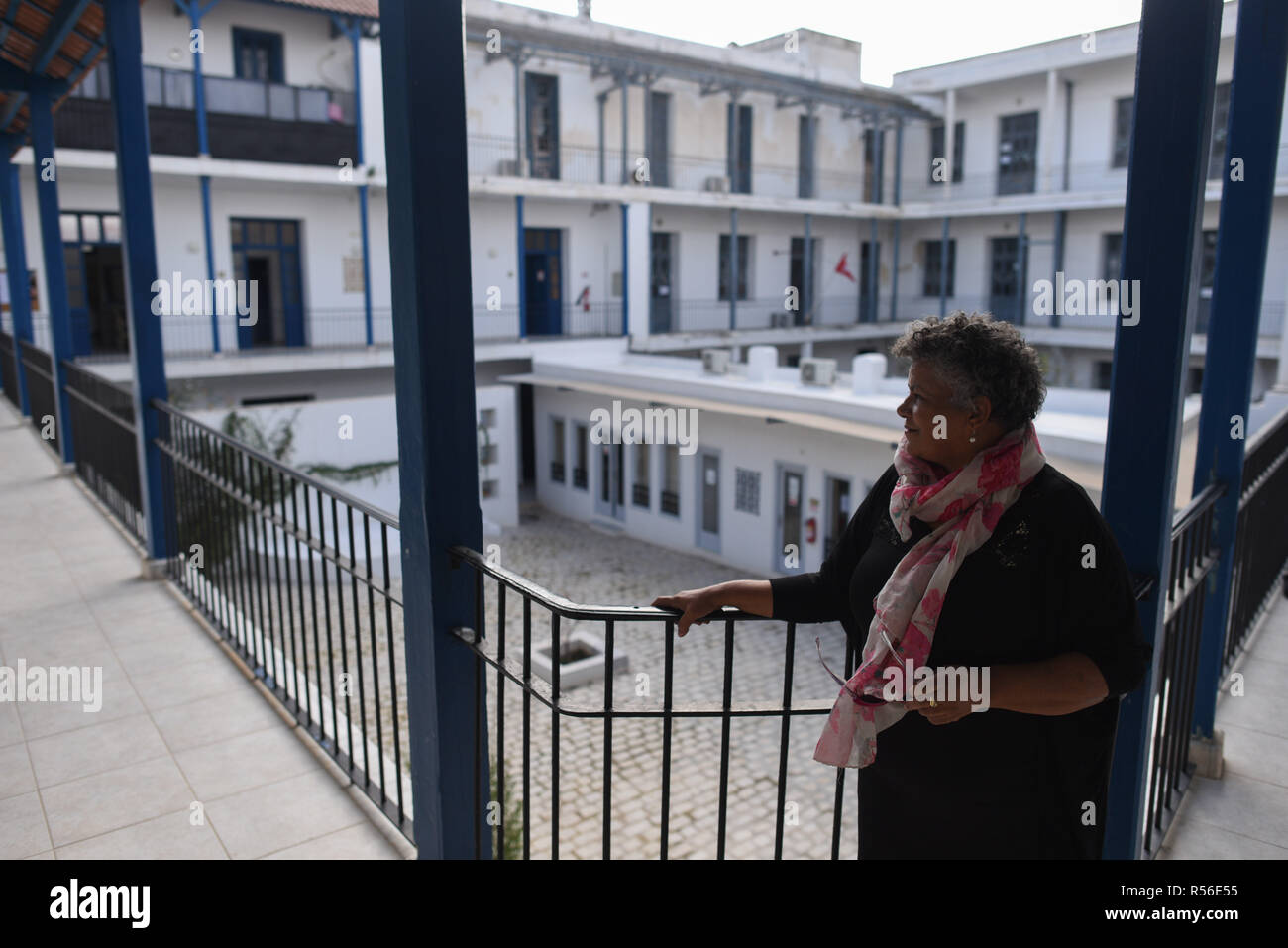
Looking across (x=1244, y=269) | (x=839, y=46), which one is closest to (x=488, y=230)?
(x=839, y=46)

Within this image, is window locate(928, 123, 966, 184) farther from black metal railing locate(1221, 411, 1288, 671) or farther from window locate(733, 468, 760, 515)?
black metal railing locate(1221, 411, 1288, 671)

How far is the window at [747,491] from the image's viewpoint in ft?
49.8

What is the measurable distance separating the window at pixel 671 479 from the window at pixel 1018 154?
14.1 metres

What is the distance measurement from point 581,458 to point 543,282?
538 centimetres

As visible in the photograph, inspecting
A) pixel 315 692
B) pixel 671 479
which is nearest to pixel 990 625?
pixel 315 692

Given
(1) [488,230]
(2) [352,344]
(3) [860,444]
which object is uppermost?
(1) [488,230]

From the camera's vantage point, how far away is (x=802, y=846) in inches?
317

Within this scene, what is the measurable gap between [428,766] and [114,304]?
56.4 ft

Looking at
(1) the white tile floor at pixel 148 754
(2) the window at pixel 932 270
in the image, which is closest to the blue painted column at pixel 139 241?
(1) the white tile floor at pixel 148 754

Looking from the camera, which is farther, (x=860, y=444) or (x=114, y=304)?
(x=114, y=304)

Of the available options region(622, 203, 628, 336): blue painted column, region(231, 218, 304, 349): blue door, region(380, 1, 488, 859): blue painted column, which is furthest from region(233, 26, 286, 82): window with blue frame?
region(380, 1, 488, 859): blue painted column

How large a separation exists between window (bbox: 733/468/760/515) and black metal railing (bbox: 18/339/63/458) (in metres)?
9.22

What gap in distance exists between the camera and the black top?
1.70 metres
